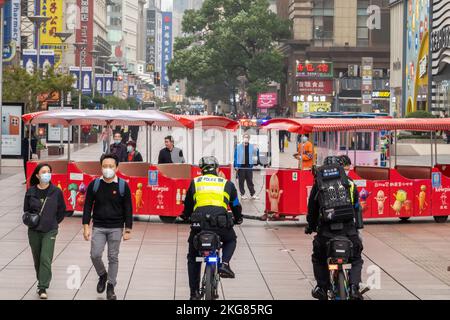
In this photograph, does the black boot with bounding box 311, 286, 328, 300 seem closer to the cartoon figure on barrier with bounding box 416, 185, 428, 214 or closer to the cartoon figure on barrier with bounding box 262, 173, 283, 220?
the cartoon figure on barrier with bounding box 262, 173, 283, 220

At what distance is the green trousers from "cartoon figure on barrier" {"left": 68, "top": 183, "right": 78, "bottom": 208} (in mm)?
10291

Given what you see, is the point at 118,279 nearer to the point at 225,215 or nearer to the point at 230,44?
the point at 225,215

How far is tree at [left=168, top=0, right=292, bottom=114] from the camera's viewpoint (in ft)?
343

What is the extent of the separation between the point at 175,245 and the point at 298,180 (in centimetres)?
430

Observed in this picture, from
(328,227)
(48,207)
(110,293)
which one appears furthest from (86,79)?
(328,227)

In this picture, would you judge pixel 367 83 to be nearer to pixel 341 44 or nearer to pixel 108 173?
pixel 341 44

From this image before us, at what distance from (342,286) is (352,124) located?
1140cm

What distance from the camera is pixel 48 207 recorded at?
42.2 feet

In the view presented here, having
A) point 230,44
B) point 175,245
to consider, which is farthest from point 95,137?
point 175,245

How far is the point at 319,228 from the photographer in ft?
38.3

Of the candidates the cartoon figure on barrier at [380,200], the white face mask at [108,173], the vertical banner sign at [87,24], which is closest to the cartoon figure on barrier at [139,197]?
the cartoon figure on barrier at [380,200]

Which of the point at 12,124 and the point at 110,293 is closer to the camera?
the point at 110,293
